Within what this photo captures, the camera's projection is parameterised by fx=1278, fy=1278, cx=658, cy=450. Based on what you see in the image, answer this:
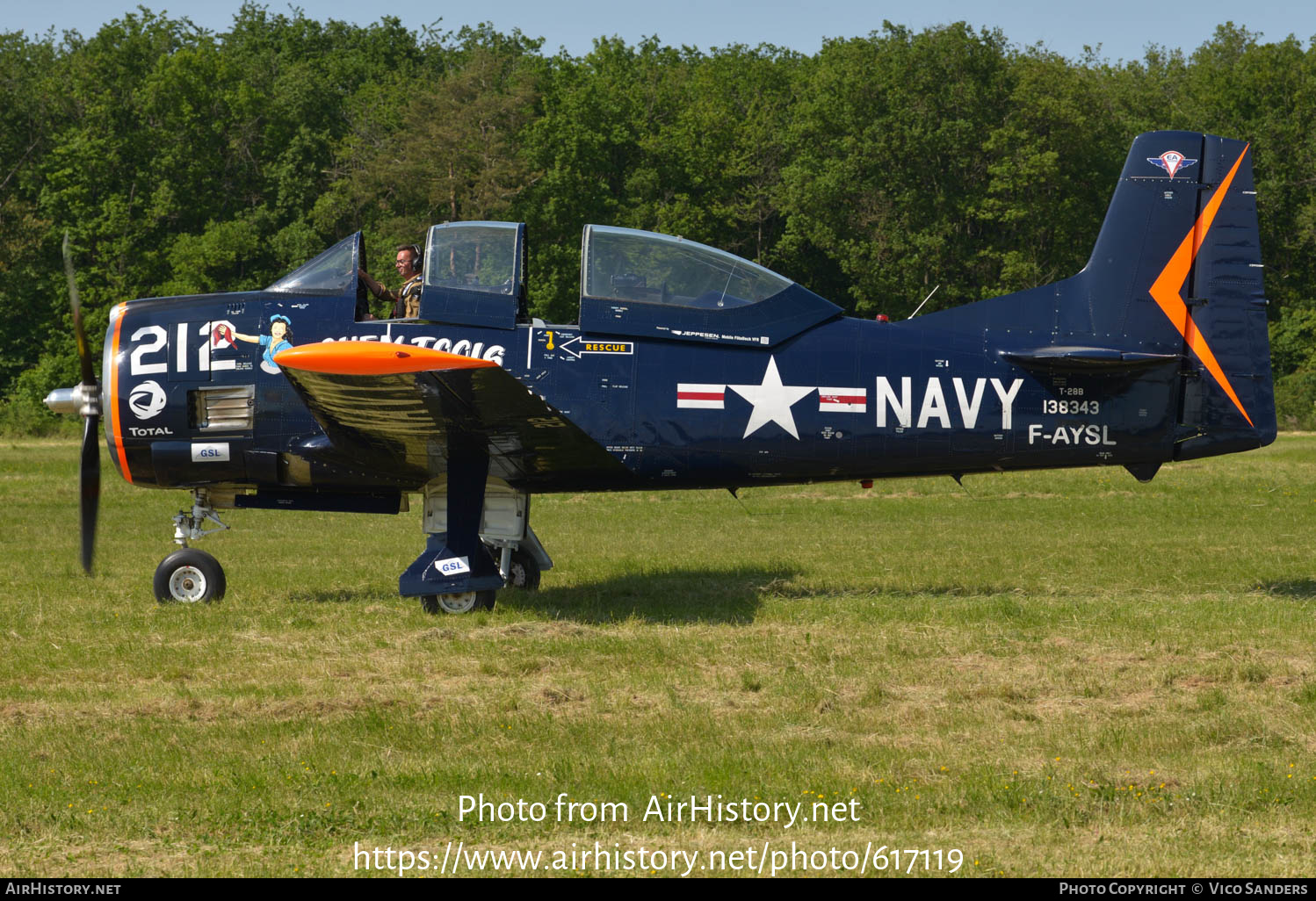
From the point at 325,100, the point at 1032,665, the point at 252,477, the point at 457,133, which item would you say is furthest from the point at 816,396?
the point at 325,100

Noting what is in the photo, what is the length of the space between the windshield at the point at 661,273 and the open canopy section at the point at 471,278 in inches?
25.3

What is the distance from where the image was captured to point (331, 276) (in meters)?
11.0

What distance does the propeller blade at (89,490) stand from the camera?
10984 millimetres

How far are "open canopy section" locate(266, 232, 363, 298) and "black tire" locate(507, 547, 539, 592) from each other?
10.4 ft

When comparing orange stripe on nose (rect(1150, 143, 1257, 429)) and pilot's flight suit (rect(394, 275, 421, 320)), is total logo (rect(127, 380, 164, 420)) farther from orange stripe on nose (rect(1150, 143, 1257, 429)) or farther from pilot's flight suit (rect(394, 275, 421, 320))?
orange stripe on nose (rect(1150, 143, 1257, 429))

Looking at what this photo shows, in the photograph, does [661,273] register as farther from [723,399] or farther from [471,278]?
[471,278]

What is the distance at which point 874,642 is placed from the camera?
954cm

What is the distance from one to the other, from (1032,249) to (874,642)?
44.7m

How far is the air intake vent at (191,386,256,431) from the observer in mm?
11078

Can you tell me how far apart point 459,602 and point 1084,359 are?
570 centimetres

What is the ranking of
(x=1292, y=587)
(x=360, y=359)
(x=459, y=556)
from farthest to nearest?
(x=1292, y=587)
(x=459, y=556)
(x=360, y=359)

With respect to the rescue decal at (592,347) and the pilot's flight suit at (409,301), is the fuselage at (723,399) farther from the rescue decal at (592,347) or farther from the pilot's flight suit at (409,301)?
the pilot's flight suit at (409,301)

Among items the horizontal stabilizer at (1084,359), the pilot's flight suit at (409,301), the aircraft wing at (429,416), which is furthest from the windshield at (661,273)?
the horizontal stabilizer at (1084,359)

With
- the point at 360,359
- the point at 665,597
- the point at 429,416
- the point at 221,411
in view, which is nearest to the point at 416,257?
the point at 221,411
